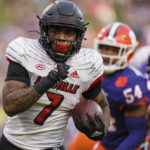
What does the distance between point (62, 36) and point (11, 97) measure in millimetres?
526

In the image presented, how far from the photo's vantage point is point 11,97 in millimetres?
2322

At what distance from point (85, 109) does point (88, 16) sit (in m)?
7.93

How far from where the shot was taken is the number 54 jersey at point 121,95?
3781 millimetres

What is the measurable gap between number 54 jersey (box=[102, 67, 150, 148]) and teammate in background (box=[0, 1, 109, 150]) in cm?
116

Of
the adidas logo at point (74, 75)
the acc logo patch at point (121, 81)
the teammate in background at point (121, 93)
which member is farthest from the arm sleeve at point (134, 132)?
the adidas logo at point (74, 75)

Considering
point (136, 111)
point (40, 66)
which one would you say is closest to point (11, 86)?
point (40, 66)

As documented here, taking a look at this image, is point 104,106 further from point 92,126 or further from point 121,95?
point 121,95

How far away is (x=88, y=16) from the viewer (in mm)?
10258

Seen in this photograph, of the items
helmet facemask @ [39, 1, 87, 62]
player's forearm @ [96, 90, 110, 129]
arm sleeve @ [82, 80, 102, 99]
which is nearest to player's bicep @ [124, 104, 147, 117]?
player's forearm @ [96, 90, 110, 129]

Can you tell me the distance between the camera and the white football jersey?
247 centimetres

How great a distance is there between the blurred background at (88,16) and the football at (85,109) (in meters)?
3.40

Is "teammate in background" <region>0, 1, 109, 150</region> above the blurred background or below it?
above

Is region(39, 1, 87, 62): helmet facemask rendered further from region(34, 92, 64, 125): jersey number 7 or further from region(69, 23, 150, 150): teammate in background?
region(69, 23, 150, 150): teammate in background

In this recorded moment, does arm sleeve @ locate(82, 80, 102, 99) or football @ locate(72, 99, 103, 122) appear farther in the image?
arm sleeve @ locate(82, 80, 102, 99)
